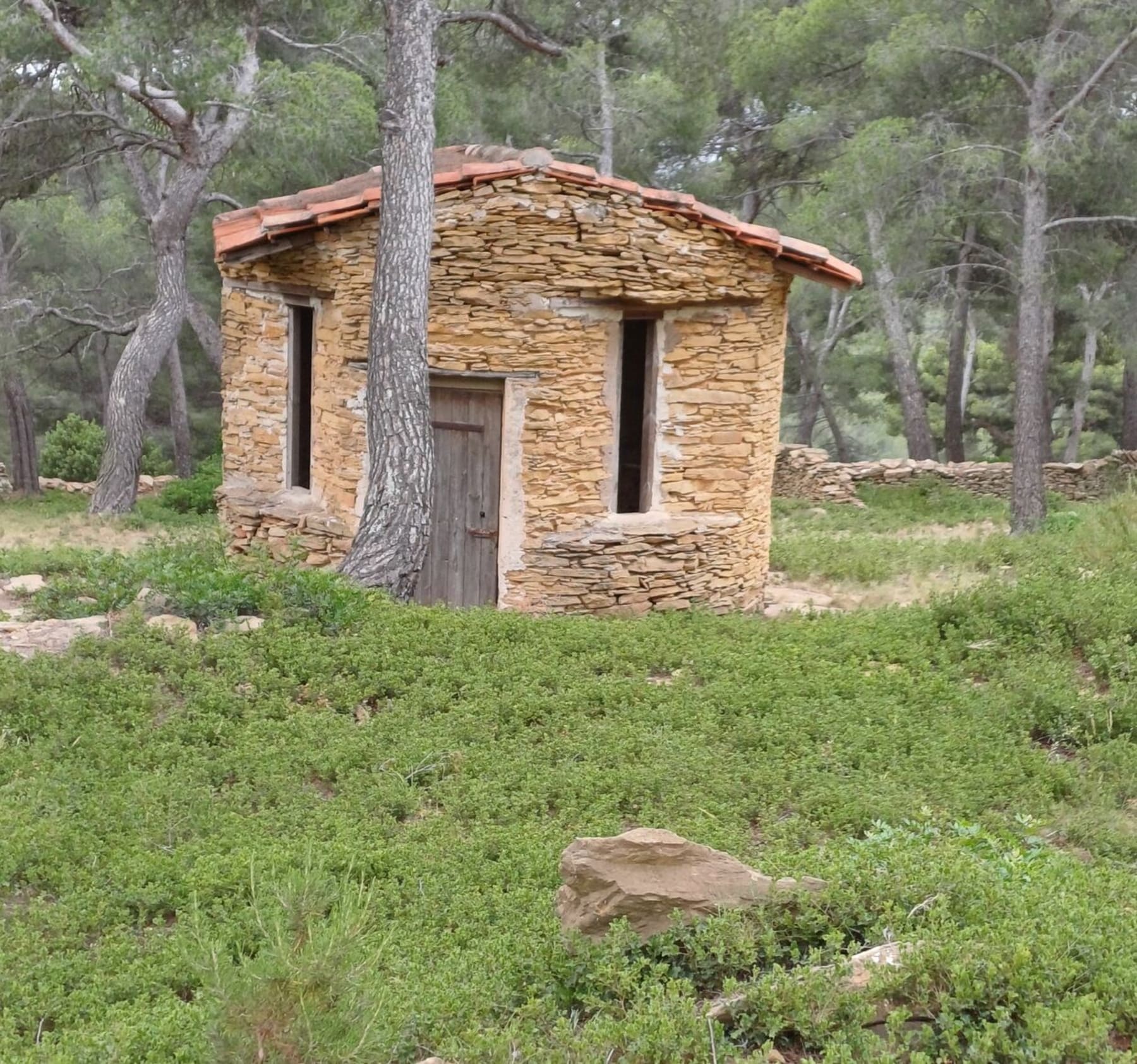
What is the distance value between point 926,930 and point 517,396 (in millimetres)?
6410

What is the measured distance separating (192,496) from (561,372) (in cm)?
1114

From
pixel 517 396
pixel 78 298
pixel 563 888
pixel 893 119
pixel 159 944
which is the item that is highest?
pixel 893 119

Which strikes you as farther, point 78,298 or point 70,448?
point 78,298

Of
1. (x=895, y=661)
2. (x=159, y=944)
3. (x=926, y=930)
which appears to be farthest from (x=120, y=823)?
(x=895, y=661)

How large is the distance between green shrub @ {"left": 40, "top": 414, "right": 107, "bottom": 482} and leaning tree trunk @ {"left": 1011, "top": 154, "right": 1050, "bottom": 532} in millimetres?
15912

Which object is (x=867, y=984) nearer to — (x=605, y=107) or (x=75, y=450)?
(x=605, y=107)

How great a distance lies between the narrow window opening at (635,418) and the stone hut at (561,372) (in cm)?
2

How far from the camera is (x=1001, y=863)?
4.39 meters

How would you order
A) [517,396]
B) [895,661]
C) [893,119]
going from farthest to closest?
[893,119] → [517,396] → [895,661]

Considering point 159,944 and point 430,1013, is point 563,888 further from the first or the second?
point 159,944

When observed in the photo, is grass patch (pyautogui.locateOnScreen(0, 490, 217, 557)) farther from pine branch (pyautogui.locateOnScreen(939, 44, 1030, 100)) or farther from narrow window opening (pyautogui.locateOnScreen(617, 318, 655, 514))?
pine branch (pyautogui.locateOnScreen(939, 44, 1030, 100))

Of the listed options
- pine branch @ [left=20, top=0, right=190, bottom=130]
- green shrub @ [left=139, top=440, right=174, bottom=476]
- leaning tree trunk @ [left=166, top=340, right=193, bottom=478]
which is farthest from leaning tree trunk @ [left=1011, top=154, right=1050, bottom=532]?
green shrub @ [left=139, top=440, right=174, bottom=476]

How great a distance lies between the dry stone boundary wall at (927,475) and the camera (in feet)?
66.9

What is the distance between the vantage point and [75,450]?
22.6 meters
